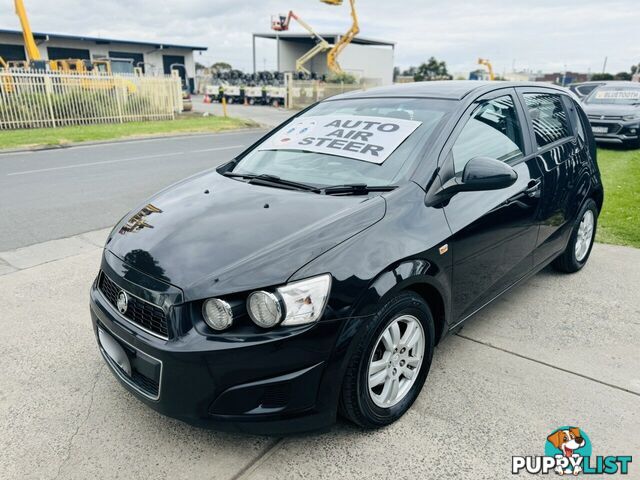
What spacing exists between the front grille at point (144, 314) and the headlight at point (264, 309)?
15.6 inches

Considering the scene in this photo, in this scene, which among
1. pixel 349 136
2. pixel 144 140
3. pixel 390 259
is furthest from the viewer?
pixel 144 140

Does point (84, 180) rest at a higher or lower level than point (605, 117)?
lower

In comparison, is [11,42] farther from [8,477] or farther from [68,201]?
[8,477]

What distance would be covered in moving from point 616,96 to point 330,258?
14.2 meters

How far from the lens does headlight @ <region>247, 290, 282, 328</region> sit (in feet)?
6.61

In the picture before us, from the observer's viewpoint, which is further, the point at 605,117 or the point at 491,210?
the point at 605,117

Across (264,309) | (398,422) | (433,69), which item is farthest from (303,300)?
(433,69)

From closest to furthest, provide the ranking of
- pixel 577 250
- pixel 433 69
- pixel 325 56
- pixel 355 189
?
1. pixel 355 189
2. pixel 577 250
3. pixel 325 56
4. pixel 433 69

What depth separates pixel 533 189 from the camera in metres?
3.38

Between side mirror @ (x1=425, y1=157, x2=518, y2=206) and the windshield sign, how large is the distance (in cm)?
41

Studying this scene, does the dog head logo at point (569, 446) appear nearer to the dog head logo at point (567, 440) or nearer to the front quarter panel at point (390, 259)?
the dog head logo at point (567, 440)

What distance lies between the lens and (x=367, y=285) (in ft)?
7.10

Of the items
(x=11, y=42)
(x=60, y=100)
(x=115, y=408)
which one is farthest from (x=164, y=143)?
(x=11, y=42)

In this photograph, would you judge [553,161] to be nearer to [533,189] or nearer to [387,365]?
[533,189]
